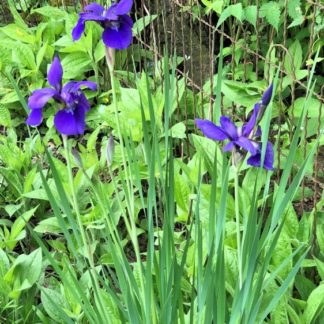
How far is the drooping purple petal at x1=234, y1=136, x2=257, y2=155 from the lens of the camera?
49.6 inches

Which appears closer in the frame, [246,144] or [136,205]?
[246,144]

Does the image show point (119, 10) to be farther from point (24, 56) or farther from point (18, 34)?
point (18, 34)

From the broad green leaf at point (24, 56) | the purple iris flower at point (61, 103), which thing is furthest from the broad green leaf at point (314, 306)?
the broad green leaf at point (24, 56)

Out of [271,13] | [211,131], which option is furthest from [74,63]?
[211,131]

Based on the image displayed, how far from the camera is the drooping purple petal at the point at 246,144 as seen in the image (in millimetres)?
1259

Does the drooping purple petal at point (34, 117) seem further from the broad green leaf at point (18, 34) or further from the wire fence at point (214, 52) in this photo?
the broad green leaf at point (18, 34)

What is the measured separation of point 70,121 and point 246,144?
370mm

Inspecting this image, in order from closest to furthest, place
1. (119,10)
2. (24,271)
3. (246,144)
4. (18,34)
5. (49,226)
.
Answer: (246,144) → (119,10) → (24,271) → (49,226) → (18,34)

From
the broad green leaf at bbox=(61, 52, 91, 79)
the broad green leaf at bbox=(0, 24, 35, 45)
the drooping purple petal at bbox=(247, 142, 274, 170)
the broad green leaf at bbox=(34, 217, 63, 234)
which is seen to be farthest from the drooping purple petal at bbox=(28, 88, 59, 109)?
the broad green leaf at bbox=(0, 24, 35, 45)

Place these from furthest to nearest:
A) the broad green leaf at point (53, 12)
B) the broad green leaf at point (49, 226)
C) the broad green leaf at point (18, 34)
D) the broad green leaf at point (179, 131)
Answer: the broad green leaf at point (53, 12), the broad green leaf at point (18, 34), the broad green leaf at point (179, 131), the broad green leaf at point (49, 226)

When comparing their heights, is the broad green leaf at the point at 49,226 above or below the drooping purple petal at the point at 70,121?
below

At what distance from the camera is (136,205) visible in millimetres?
2447

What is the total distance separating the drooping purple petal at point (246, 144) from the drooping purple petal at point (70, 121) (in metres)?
0.33

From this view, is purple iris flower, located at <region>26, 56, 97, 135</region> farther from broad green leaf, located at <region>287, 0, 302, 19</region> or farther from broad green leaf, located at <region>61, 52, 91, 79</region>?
broad green leaf, located at <region>61, 52, 91, 79</region>
